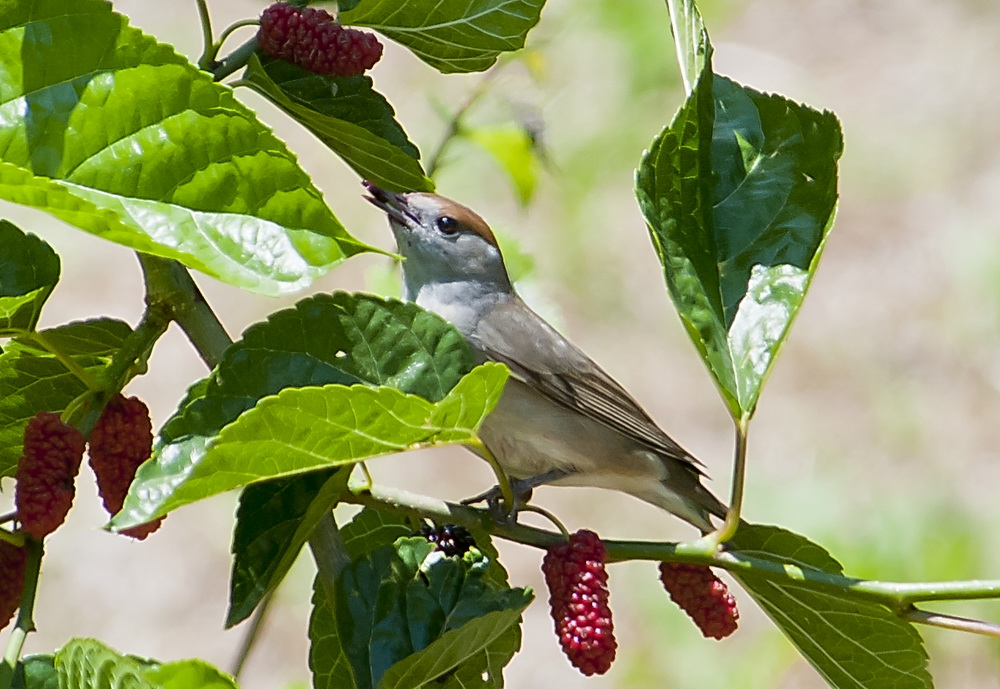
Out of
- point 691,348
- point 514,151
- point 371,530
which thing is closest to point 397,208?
point 514,151

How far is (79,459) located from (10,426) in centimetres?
39

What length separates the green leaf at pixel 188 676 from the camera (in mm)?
1343

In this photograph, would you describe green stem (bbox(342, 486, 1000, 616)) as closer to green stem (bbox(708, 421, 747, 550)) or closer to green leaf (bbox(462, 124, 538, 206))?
green stem (bbox(708, 421, 747, 550))

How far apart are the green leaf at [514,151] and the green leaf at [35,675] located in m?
2.91

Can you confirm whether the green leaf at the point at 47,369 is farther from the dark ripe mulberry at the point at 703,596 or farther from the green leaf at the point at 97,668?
the dark ripe mulberry at the point at 703,596

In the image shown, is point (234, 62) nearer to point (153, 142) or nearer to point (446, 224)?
point (153, 142)

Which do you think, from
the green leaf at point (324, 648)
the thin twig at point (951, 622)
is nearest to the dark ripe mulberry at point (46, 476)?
the green leaf at point (324, 648)

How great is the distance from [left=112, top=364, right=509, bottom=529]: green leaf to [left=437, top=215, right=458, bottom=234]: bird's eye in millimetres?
2396

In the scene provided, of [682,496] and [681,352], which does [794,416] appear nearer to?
[681,352]

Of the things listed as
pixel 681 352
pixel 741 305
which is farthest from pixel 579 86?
pixel 741 305

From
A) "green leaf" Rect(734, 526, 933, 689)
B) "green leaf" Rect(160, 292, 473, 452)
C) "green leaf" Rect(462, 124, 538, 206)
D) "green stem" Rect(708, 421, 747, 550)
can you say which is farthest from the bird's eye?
"green leaf" Rect(160, 292, 473, 452)

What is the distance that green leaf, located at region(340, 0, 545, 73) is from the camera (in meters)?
1.86

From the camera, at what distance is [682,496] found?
3.75 meters

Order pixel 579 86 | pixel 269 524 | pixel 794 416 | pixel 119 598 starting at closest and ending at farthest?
pixel 269 524, pixel 119 598, pixel 794 416, pixel 579 86
